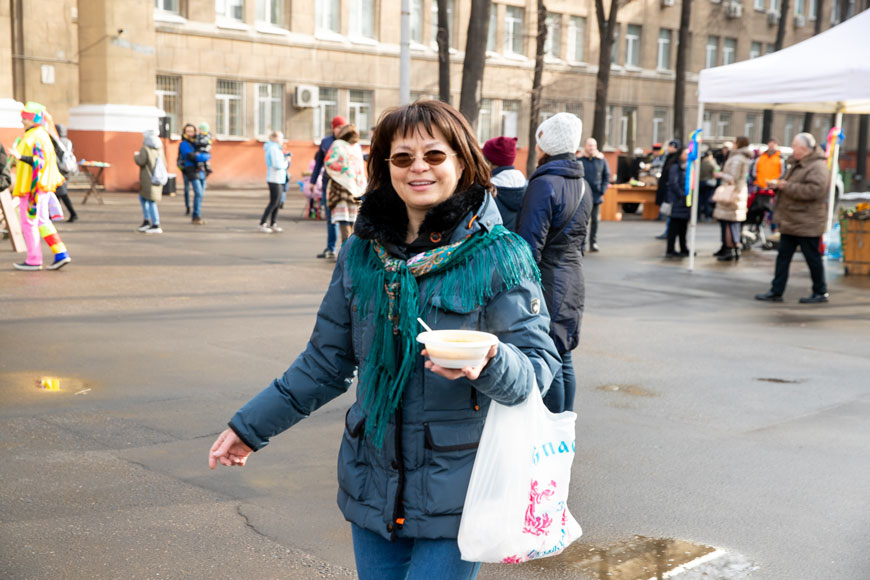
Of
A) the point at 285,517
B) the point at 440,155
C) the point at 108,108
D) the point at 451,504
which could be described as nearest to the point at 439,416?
the point at 451,504

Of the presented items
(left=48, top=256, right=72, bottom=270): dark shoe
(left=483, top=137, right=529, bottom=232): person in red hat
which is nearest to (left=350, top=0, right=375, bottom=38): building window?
(left=48, top=256, right=72, bottom=270): dark shoe

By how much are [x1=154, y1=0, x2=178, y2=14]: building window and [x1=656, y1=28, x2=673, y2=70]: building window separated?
2600 cm

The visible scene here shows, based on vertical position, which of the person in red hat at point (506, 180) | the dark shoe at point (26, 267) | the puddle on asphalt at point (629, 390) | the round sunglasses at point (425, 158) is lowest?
the puddle on asphalt at point (629, 390)

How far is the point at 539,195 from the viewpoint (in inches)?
227

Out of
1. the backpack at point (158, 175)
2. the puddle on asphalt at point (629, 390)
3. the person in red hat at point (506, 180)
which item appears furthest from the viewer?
→ the backpack at point (158, 175)

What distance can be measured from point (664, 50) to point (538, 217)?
4764 centimetres

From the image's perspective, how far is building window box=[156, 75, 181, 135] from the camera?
32.5 m

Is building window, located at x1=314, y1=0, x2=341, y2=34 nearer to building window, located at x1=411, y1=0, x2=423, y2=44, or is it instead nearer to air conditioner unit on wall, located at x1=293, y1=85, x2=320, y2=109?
air conditioner unit on wall, located at x1=293, y1=85, x2=320, y2=109

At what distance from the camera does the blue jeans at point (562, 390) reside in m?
5.76

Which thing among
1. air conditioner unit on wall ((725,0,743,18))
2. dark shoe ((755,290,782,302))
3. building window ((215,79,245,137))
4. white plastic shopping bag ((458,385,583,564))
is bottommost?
dark shoe ((755,290,782,302))

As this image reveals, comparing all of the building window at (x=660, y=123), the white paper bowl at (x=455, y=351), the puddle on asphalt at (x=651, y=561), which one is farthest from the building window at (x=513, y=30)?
the white paper bowl at (x=455, y=351)

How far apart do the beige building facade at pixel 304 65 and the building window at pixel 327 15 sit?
0.06m

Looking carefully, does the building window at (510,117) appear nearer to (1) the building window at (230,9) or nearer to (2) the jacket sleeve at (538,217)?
(1) the building window at (230,9)

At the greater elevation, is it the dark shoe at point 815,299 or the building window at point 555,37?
the building window at point 555,37
